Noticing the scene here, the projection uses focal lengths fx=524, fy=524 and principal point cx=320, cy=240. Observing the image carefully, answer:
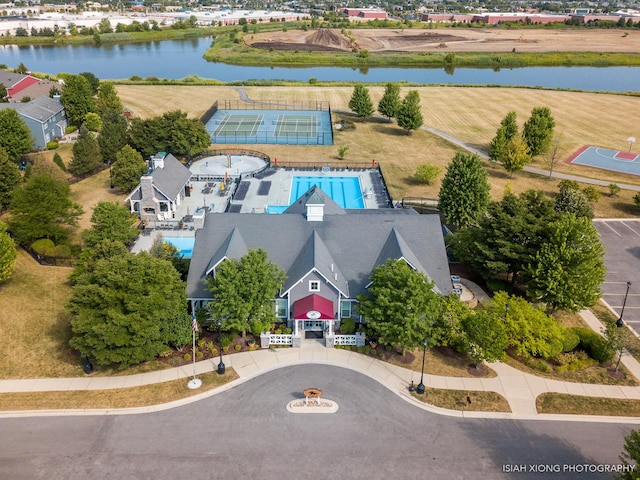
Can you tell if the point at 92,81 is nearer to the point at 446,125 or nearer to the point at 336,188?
the point at 336,188

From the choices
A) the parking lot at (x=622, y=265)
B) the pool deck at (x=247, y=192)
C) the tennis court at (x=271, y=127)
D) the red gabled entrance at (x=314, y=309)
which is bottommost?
the parking lot at (x=622, y=265)

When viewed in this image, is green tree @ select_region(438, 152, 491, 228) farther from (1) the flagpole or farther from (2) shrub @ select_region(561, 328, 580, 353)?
(1) the flagpole

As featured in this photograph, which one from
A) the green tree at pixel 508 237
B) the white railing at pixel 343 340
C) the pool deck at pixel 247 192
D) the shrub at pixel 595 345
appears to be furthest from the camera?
the pool deck at pixel 247 192

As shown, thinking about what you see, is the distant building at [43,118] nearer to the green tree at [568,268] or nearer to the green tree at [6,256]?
the green tree at [6,256]

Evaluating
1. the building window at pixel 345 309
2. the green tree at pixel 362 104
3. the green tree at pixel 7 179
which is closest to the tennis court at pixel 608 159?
the green tree at pixel 362 104

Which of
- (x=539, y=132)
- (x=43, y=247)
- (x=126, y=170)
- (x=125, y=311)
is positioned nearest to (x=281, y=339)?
(x=125, y=311)

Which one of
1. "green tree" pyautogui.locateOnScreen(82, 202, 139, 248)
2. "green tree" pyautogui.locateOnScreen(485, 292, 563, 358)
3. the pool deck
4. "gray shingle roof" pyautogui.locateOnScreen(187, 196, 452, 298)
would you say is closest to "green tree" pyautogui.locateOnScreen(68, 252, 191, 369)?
"gray shingle roof" pyautogui.locateOnScreen(187, 196, 452, 298)
